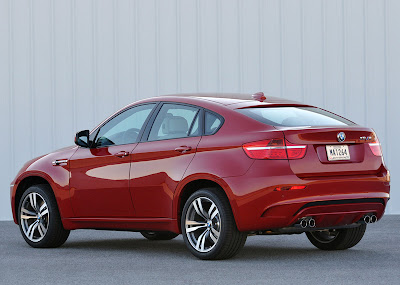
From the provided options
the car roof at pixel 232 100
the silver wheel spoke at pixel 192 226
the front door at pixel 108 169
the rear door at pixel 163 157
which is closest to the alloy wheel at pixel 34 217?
the front door at pixel 108 169

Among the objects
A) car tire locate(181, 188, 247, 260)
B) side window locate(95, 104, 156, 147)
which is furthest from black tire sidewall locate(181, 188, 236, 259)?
side window locate(95, 104, 156, 147)

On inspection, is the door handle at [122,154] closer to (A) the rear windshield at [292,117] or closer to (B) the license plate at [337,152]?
(A) the rear windshield at [292,117]

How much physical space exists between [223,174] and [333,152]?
3.13ft

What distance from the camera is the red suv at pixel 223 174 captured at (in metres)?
8.31

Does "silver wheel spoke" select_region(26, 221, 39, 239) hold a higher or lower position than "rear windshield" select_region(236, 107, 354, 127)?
lower

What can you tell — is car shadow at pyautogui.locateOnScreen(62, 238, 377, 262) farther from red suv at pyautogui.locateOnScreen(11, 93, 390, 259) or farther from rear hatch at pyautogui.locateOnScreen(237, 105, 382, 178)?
rear hatch at pyautogui.locateOnScreen(237, 105, 382, 178)

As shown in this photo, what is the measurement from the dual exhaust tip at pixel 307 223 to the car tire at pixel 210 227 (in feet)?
1.69

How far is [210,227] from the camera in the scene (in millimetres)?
8703

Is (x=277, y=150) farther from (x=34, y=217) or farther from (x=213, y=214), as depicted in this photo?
(x=34, y=217)

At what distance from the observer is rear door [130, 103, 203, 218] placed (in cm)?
896

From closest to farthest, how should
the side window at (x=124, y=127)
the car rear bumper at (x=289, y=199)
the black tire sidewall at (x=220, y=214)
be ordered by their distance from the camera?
the car rear bumper at (x=289, y=199) < the black tire sidewall at (x=220, y=214) < the side window at (x=124, y=127)

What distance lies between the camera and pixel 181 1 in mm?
15797

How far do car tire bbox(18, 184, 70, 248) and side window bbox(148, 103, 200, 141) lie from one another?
5.13 ft

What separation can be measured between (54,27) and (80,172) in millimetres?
6394
